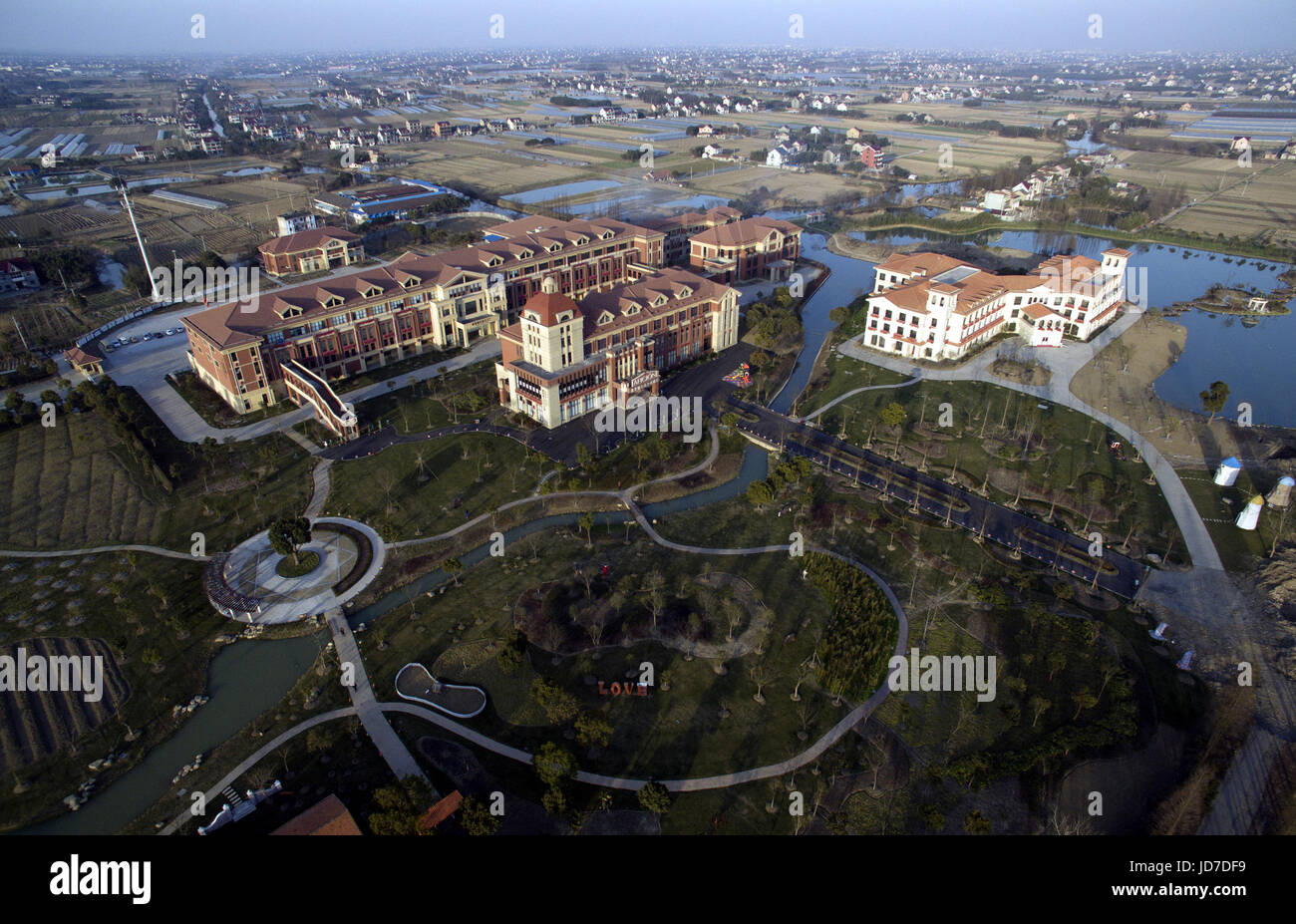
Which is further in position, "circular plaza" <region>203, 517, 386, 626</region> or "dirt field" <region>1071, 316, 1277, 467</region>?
"dirt field" <region>1071, 316, 1277, 467</region>

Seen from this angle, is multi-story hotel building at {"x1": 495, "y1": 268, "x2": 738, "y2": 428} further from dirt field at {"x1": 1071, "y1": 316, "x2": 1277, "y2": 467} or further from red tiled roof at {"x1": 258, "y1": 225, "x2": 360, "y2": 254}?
red tiled roof at {"x1": 258, "y1": 225, "x2": 360, "y2": 254}

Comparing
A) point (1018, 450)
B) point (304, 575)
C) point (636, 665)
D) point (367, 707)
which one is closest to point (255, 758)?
point (367, 707)

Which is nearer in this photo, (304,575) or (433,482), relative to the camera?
(304,575)

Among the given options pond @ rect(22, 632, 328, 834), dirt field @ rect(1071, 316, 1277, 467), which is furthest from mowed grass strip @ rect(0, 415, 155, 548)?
dirt field @ rect(1071, 316, 1277, 467)

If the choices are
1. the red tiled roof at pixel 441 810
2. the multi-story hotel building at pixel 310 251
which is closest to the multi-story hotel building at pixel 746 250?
the multi-story hotel building at pixel 310 251

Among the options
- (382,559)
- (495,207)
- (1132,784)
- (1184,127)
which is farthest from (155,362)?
(1184,127)

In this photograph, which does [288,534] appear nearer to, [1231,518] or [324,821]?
[324,821]
